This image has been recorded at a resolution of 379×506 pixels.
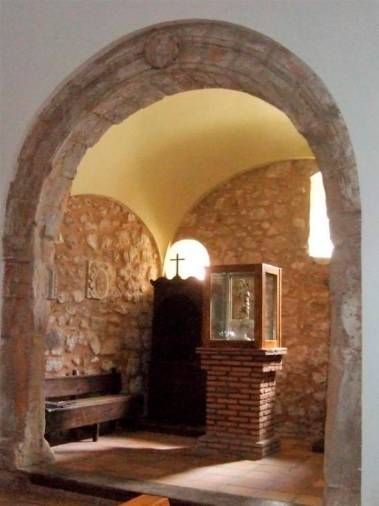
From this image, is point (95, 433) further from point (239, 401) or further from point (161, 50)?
point (161, 50)

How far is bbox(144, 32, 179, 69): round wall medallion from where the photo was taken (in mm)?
4078

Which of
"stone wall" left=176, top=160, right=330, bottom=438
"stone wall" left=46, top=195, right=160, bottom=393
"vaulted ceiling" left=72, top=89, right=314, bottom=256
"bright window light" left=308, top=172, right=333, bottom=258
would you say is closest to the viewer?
"vaulted ceiling" left=72, top=89, right=314, bottom=256

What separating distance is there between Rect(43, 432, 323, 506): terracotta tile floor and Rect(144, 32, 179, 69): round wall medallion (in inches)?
106

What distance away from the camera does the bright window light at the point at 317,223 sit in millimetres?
6723

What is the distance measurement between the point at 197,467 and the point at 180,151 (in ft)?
10.6

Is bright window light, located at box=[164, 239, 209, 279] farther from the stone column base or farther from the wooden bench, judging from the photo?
the stone column base

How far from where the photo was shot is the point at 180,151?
257 inches

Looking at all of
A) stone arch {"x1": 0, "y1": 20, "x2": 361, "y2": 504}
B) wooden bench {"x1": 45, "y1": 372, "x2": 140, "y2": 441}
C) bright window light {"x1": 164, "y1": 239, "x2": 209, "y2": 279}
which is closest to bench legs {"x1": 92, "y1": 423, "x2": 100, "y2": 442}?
wooden bench {"x1": 45, "y1": 372, "x2": 140, "y2": 441}

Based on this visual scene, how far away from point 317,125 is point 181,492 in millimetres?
2300

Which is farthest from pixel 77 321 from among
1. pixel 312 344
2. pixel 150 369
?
pixel 312 344

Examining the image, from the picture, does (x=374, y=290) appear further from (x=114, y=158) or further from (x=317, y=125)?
(x=114, y=158)

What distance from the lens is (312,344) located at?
21.3 ft

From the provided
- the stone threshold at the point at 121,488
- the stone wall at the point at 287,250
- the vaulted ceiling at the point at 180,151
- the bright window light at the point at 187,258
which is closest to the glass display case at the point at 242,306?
the stone wall at the point at 287,250

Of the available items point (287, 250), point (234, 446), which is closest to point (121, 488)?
point (234, 446)
